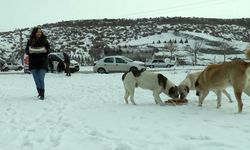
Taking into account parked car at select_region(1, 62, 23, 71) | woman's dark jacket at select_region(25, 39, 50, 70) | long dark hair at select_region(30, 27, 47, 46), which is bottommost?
parked car at select_region(1, 62, 23, 71)

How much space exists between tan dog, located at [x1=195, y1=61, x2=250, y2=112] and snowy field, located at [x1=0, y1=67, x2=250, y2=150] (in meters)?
0.40

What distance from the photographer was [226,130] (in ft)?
22.5

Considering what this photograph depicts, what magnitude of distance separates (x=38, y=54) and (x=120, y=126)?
5.51 meters

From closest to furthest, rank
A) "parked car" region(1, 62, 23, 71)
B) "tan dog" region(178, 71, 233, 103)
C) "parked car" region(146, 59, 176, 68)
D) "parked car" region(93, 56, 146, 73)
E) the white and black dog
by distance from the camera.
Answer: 1. the white and black dog
2. "tan dog" region(178, 71, 233, 103)
3. "parked car" region(93, 56, 146, 73)
4. "parked car" region(1, 62, 23, 71)
5. "parked car" region(146, 59, 176, 68)

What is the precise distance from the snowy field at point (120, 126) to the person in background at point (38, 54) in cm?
105

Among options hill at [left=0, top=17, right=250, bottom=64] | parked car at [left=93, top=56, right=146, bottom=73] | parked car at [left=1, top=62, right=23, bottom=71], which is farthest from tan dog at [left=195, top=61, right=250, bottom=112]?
hill at [left=0, top=17, right=250, bottom=64]

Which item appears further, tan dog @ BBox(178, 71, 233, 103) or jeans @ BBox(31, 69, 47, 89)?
jeans @ BBox(31, 69, 47, 89)

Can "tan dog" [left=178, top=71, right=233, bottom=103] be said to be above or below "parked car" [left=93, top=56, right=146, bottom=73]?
above

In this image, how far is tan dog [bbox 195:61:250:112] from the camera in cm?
870

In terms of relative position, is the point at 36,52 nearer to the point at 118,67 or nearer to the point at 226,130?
the point at 226,130

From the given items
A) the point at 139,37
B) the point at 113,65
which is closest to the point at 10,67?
the point at 113,65

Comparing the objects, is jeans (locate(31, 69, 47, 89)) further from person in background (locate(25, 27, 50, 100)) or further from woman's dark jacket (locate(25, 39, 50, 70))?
woman's dark jacket (locate(25, 39, 50, 70))

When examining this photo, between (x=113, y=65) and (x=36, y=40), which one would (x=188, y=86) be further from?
(x=113, y=65)

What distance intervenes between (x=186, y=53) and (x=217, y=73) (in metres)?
63.4
